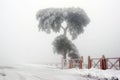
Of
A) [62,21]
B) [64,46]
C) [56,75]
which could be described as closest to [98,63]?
[56,75]

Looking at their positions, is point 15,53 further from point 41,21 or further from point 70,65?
point 70,65

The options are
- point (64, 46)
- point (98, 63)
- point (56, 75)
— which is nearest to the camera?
point (56, 75)

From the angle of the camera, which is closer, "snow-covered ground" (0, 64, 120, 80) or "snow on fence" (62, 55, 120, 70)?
"snow-covered ground" (0, 64, 120, 80)

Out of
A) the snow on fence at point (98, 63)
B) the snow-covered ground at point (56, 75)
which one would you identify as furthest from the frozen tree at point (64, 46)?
the snow-covered ground at point (56, 75)

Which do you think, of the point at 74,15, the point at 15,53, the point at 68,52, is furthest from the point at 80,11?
the point at 15,53

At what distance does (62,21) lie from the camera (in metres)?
44.1

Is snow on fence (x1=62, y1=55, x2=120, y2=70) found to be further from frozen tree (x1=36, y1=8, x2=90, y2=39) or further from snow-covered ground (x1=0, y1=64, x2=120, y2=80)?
frozen tree (x1=36, y1=8, x2=90, y2=39)

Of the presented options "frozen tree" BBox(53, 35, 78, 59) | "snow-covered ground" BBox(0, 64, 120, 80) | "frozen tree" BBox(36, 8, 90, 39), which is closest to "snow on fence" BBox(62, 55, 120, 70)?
"snow-covered ground" BBox(0, 64, 120, 80)

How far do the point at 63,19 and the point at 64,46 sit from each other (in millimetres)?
4849

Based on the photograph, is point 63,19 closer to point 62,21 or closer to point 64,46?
point 62,21

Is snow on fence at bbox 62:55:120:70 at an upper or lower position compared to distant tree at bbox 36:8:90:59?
lower

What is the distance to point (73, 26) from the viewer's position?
44.6m

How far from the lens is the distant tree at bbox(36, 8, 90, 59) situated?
4231 cm

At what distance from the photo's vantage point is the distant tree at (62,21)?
42.3 meters
